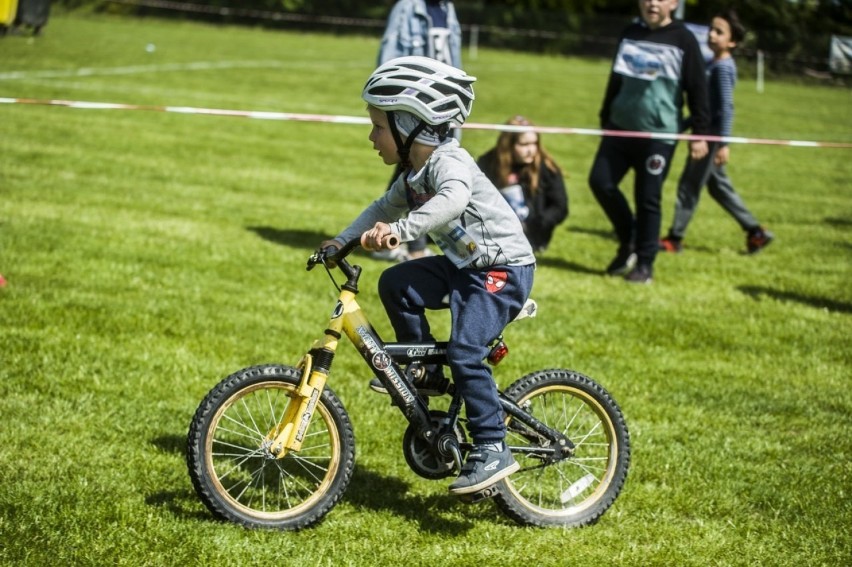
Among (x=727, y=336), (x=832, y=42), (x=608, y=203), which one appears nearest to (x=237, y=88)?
(x=608, y=203)

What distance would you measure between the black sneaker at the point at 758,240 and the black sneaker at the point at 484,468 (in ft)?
25.7

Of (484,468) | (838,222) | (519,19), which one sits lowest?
(519,19)

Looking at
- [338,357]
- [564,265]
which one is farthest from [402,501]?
[564,265]

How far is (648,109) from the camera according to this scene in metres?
9.52

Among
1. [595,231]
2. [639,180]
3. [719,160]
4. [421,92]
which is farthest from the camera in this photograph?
[595,231]

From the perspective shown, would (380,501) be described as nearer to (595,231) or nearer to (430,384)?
(430,384)

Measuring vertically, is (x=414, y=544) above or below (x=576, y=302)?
above

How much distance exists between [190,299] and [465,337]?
402 cm

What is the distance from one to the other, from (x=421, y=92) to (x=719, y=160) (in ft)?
23.7

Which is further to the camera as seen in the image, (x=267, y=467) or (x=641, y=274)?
(x=641, y=274)

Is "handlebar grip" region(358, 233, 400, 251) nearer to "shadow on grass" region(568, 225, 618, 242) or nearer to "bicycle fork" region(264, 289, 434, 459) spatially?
"bicycle fork" region(264, 289, 434, 459)

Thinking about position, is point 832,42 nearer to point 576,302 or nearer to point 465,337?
point 576,302

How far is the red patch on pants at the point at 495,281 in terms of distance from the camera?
4684 mm

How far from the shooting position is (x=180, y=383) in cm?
639
